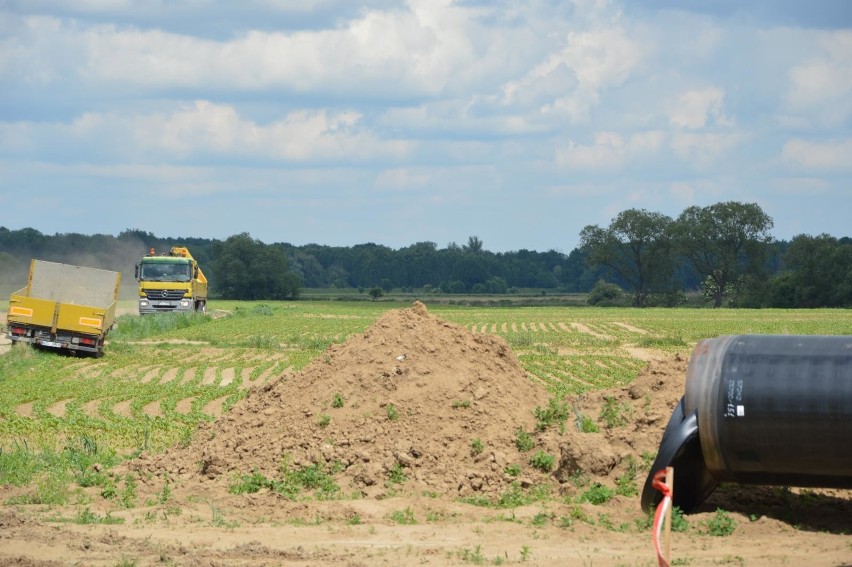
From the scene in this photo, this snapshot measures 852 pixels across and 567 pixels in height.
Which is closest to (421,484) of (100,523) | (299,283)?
(100,523)

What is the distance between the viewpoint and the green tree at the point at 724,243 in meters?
119

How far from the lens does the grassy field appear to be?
1839 cm

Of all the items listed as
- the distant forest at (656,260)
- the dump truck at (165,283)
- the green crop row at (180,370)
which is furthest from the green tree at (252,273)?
the dump truck at (165,283)

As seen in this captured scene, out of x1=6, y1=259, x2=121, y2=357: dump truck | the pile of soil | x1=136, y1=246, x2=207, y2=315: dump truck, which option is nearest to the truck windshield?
x1=136, y1=246, x2=207, y2=315: dump truck

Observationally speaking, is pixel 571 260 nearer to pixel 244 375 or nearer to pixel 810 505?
pixel 244 375

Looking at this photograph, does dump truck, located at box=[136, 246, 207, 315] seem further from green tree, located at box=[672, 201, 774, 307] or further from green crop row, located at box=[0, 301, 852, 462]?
green tree, located at box=[672, 201, 774, 307]

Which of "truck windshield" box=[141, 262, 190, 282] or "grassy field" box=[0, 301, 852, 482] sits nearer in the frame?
"grassy field" box=[0, 301, 852, 482]

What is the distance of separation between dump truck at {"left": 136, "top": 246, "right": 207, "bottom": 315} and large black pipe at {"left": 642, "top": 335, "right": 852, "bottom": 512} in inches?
1624

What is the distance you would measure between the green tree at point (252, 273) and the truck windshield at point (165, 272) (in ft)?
261

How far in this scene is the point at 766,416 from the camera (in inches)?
417

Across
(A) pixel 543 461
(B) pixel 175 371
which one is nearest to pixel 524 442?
(A) pixel 543 461

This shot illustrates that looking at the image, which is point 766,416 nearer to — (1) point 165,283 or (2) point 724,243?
(1) point 165,283

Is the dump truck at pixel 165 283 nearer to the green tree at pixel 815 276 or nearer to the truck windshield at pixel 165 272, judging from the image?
the truck windshield at pixel 165 272

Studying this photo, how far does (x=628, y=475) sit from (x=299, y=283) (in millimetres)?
121357
